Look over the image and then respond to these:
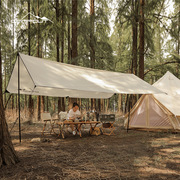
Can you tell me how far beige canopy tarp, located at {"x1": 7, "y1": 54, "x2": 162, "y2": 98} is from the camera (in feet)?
15.3

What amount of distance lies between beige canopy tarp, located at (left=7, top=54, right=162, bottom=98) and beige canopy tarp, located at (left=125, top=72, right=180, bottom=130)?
110 centimetres

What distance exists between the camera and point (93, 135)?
22.0 ft

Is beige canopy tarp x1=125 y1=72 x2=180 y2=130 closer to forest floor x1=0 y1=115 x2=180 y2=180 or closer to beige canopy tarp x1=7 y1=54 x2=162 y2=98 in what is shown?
beige canopy tarp x1=7 y1=54 x2=162 y2=98

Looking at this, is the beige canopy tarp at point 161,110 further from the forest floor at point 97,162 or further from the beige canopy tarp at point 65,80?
the forest floor at point 97,162

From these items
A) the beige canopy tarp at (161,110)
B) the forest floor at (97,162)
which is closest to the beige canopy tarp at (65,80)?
the beige canopy tarp at (161,110)

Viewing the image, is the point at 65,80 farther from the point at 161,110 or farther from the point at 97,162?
the point at 161,110

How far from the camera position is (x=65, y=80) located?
5.03 m

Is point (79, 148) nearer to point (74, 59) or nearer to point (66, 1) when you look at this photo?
point (74, 59)

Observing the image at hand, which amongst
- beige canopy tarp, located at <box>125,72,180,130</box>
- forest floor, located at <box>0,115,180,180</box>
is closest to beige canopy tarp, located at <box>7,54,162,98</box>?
beige canopy tarp, located at <box>125,72,180,130</box>

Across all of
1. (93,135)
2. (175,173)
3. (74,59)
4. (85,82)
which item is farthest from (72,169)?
(74,59)

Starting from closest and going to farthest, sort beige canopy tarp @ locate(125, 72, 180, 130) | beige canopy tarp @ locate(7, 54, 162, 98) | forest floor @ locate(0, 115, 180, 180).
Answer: forest floor @ locate(0, 115, 180, 180)
beige canopy tarp @ locate(7, 54, 162, 98)
beige canopy tarp @ locate(125, 72, 180, 130)

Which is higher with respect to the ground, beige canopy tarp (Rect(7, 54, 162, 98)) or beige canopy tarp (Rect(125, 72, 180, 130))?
beige canopy tarp (Rect(7, 54, 162, 98))

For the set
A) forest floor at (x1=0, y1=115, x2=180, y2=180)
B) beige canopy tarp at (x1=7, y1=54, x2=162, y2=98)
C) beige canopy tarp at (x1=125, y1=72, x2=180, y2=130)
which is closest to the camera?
forest floor at (x1=0, y1=115, x2=180, y2=180)

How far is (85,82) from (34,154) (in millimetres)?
2135
